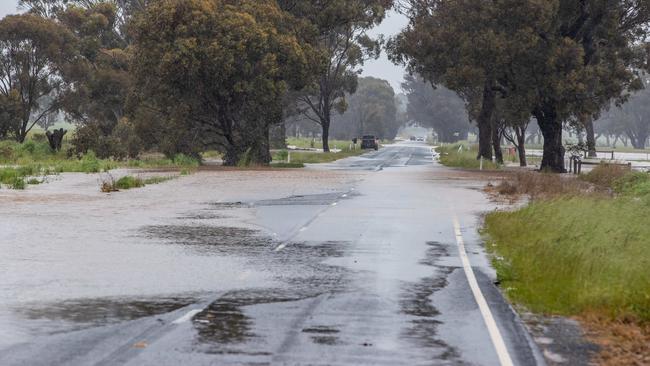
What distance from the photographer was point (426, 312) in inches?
463

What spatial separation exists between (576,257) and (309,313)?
19.2 ft

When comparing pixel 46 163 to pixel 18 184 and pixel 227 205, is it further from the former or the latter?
pixel 227 205

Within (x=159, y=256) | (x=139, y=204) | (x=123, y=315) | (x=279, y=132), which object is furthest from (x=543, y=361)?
(x=279, y=132)

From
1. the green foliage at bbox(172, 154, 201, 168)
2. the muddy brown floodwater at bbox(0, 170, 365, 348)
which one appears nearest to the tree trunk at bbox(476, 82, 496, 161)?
the green foliage at bbox(172, 154, 201, 168)

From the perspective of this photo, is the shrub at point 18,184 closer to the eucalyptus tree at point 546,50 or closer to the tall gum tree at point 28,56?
the eucalyptus tree at point 546,50

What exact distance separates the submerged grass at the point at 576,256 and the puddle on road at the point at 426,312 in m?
0.96

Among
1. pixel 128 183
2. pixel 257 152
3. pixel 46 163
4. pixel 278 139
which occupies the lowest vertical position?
pixel 128 183

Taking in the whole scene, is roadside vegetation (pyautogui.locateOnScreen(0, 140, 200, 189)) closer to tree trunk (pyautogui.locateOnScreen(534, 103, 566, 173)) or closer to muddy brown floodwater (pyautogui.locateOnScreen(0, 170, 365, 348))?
muddy brown floodwater (pyautogui.locateOnScreen(0, 170, 365, 348))

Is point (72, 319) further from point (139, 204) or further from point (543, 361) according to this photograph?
point (139, 204)

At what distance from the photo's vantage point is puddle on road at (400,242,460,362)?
9.51 metres

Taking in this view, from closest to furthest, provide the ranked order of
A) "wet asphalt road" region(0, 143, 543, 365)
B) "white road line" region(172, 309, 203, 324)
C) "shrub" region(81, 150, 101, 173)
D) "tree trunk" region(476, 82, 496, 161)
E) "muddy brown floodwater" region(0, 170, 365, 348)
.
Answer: "wet asphalt road" region(0, 143, 543, 365), "white road line" region(172, 309, 203, 324), "muddy brown floodwater" region(0, 170, 365, 348), "shrub" region(81, 150, 101, 173), "tree trunk" region(476, 82, 496, 161)

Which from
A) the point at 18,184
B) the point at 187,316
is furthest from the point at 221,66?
the point at 187,316

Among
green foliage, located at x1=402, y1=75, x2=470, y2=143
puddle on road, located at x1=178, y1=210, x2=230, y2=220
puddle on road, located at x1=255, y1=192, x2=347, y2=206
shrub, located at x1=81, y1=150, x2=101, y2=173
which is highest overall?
green foliage, located at x1=402, y1=75, x2=470, y2=143

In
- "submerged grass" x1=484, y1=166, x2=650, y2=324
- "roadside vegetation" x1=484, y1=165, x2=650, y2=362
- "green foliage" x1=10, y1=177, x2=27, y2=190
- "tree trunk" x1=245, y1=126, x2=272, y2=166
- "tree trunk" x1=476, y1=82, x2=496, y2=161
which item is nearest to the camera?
"roadside vegetation" x1=484, y1=165, x2=650, y2=362
